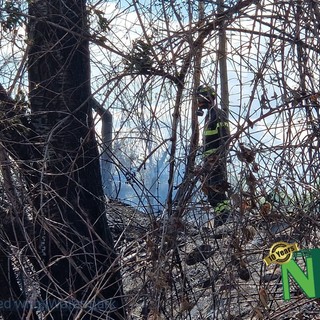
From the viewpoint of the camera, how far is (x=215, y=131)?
5.14 meters

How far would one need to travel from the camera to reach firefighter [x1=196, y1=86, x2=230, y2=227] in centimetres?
489

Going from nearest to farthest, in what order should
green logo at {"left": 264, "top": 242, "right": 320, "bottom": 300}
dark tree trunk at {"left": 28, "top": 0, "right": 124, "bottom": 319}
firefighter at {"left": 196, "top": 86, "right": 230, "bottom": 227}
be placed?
green logo at {"left": 264, "top": 242, "right": 320, "bottom": 300}
firefighter at {"left": 196, "top": 86, "right": 230, "bottom": 227}
dark tree trunk at {"left": 28, "top": 0, "right": 124, "bottom": 319}

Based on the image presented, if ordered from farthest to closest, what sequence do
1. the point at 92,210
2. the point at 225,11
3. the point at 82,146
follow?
the point at 92,210 → the point at 82,146 → the point at 225,11

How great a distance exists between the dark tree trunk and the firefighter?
807mm

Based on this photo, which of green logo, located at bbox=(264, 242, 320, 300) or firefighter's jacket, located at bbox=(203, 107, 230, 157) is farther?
firefighter's jacket, located at bbox=(203, 107, 230, 157)

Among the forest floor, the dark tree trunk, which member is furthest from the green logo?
the dark tree trunk

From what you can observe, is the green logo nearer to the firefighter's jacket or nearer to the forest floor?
the forest floor

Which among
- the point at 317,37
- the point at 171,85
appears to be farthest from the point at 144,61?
the point at 317,37

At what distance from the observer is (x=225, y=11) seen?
5160mm

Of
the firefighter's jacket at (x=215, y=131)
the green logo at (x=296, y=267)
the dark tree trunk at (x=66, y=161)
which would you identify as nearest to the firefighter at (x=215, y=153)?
the firefighter's jacket at (x=215, y=131)

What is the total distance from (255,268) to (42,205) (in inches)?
55.0

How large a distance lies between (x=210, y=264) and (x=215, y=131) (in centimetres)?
81

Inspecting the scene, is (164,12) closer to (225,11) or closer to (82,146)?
(225,11)

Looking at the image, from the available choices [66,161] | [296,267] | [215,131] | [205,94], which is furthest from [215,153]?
[66,161]
